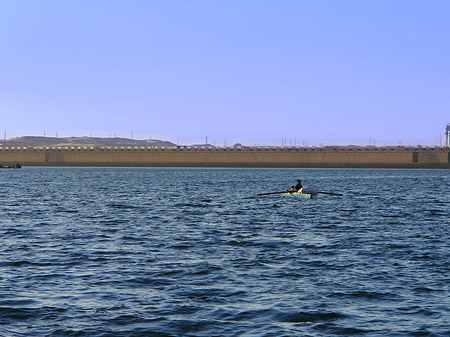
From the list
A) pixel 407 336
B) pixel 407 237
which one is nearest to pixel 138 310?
pixel 407 336

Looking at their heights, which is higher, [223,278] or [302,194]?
[302,194]

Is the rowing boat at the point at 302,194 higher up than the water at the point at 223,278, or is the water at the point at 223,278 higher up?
the rowing boat at the point at 302,194

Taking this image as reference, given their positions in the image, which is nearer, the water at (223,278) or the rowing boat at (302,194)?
the water at (223,278)

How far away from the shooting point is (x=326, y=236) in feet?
94.5

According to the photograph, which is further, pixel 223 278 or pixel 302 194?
pixel 302 194

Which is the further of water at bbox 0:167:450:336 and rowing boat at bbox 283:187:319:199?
rowing boat at bbox 283:187:319:199

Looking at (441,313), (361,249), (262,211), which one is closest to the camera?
(441,313)

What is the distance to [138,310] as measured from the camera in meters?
14.8

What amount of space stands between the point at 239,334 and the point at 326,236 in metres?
16.4

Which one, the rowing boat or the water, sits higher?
the rowing boat

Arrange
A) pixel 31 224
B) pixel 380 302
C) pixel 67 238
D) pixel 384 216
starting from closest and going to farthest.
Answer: pixel 380 302 < pixel 67 238 < pixel 31 224 < pixel 384 216

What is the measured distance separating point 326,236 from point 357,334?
15846 mm

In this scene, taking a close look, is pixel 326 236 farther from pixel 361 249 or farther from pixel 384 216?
pixel 384 216

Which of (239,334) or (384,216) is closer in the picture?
(239,334)
